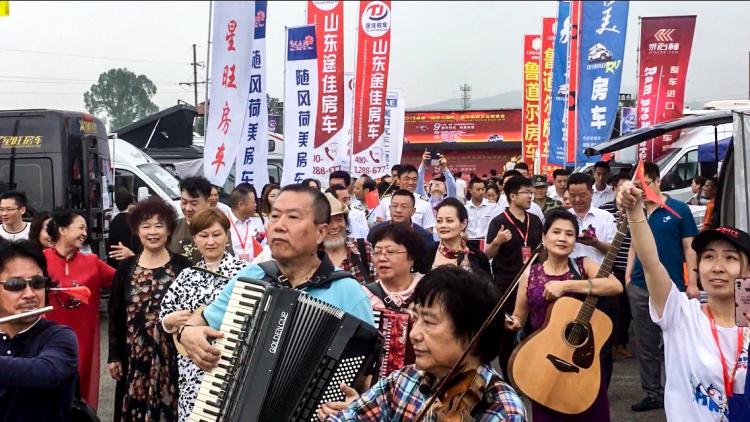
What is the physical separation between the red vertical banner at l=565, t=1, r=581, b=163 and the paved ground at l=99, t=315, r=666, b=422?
6065mm

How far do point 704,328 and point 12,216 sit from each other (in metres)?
6.03

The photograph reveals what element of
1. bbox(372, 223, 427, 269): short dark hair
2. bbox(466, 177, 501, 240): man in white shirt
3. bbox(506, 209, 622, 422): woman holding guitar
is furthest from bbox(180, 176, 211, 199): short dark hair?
bbox(466, 177, 501, 240): man in white shirt

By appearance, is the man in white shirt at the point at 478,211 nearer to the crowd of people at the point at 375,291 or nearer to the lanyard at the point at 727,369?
the crowd of people at the point at 375,291

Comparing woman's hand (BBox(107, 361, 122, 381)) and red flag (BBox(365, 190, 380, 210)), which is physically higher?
red flag (BBox(365, 190, 380, 210))

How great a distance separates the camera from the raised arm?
2979 mm

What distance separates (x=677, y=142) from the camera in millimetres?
14164

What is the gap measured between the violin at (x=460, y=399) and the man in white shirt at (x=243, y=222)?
201 inches

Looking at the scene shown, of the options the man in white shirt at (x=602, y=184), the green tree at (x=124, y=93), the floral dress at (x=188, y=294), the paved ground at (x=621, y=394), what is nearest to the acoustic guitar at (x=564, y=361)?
the floral dress at (x=188, y=294)

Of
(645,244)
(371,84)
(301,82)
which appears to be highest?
(371,84)

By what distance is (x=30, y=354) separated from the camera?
10.3 feet

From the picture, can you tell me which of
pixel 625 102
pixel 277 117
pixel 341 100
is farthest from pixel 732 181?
pixel 625 102

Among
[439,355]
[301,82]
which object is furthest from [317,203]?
[301,82]

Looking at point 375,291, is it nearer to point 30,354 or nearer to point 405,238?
point 405,238

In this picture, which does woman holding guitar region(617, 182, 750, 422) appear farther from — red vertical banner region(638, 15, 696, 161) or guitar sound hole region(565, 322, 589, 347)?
red vertical banner region(638, 15, 696, 161)
